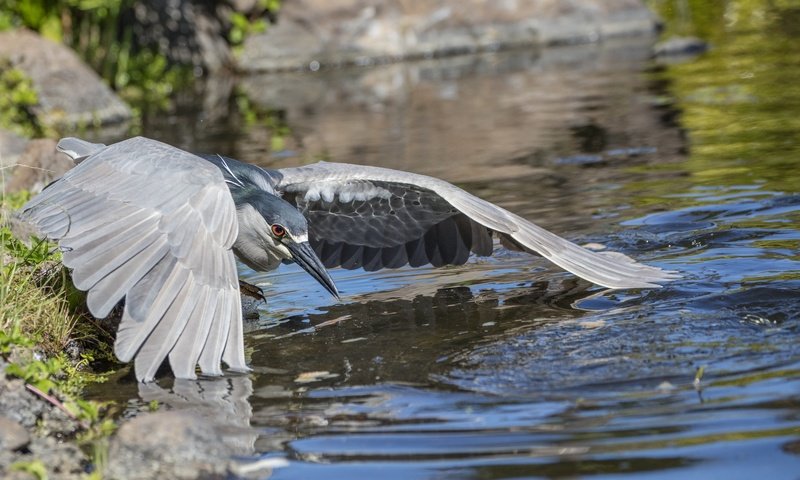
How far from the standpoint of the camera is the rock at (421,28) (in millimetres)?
17219

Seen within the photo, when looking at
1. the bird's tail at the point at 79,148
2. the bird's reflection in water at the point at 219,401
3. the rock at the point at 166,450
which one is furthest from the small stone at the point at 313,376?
the bird's tail at the point at 79,148

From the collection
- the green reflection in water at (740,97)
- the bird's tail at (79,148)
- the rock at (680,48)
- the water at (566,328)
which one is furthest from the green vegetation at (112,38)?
the bird's tail at (79,148)

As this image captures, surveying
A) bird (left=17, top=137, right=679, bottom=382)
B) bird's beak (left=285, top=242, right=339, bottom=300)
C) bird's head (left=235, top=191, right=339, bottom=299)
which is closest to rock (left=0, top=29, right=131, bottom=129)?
bird (left=17, top=137, right=679, bottom=382)

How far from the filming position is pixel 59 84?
13.0 metres

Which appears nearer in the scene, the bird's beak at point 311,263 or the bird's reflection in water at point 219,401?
the bird's reflection in water at point 219,401

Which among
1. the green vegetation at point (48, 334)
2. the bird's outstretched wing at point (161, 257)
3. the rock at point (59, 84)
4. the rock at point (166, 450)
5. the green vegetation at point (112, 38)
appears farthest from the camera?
the green vegetation at point (112, 38)

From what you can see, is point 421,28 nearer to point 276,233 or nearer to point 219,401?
point 276,233

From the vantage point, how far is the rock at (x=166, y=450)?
376cm

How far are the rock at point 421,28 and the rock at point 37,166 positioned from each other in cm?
976

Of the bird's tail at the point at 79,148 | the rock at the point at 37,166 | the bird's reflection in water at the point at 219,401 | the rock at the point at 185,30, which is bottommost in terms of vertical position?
the bird's reflection in water at the point at 219,401

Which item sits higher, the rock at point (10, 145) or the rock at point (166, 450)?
the rock at point (10, 145)

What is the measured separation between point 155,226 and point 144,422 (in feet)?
3.97

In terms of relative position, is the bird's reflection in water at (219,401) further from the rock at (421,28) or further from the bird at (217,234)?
the rock at (421,28)

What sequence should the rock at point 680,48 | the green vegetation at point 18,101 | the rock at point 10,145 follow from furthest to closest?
the rock at point 680,48, the green vegetation at point 18,101, the rock at point 10,145
